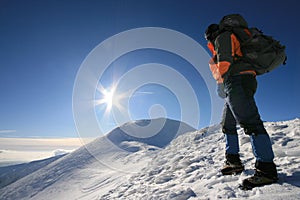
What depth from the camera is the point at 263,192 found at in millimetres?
2752

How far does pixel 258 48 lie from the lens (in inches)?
132

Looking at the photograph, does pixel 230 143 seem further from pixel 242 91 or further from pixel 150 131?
pixel 150 131

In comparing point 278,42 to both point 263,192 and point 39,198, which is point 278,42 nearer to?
point 263,192

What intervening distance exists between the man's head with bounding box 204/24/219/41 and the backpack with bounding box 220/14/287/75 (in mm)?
164

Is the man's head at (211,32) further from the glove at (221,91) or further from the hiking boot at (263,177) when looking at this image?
the hiking boot at (263,177)

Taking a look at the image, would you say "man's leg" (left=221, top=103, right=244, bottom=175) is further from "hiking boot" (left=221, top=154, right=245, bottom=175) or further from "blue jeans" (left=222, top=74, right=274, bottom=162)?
"blue jeans" (left=222, top=74, right=274, bottom=162)

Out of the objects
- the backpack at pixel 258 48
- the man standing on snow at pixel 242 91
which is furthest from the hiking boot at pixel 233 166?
the backpack at pixel 258 48

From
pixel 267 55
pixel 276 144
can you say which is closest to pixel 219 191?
pixel 267 55

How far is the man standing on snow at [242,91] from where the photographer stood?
3002 millimetres

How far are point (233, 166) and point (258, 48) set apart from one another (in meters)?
2.08

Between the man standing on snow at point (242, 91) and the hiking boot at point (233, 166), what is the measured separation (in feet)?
2.79

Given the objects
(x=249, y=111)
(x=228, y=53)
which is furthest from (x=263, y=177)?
(x=228, y=53)

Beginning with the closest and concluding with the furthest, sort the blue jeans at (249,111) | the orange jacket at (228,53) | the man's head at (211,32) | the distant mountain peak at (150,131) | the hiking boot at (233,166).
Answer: the blue jeans at (249,111) → the orange jacket at (228,53) → the man's head at (211,32) → the hiking boot at (233,166) → the distant mountain peak at (150,131)

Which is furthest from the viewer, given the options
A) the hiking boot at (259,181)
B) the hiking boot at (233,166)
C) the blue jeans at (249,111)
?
the hiking boot at (233,166)
